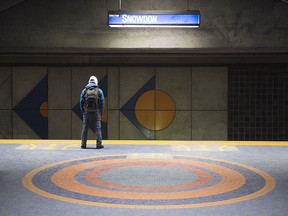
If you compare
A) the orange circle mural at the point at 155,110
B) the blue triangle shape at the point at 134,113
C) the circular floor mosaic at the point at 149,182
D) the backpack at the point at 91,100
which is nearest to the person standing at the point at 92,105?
the backpack at the point at 91,100

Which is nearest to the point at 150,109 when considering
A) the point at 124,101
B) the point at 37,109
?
the point at 124,101

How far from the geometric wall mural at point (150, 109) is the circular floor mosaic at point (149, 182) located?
4409 mm

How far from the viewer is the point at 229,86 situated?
13227mm

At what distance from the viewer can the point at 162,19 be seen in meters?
11.2

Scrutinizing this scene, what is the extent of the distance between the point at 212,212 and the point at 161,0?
797 cm

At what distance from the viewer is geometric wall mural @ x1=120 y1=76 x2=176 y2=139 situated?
43.9 ft

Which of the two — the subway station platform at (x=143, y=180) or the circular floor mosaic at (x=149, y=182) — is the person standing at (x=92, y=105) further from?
the circular floor mosaic at (x=149, y=182)

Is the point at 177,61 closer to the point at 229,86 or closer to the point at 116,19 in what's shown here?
the point at 229,86

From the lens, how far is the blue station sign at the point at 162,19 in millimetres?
11148

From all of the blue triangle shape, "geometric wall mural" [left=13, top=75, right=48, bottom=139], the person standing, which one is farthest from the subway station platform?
"geometric wall mural" [left=13, top=75, right=48, bottom=139]

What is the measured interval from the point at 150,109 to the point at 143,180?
257 inches

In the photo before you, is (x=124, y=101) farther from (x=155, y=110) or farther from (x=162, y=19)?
(x=162, y=19)

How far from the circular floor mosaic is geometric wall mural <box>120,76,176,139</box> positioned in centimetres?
441

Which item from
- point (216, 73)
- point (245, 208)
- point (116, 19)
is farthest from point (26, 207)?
point (216, 73)
